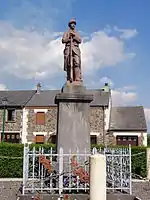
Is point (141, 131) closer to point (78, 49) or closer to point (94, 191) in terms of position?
point (78, 49)

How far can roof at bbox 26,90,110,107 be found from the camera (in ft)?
102

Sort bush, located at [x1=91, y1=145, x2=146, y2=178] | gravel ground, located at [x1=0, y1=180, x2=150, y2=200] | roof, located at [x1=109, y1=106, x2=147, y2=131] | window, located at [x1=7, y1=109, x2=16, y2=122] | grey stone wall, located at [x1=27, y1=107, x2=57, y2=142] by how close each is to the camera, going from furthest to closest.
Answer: window, located at [x1=7, y1=109, x2=16, y2=122] → grey stone wall, located at [x1=27, y1=107, x2=57, y2=142] → roof, located at [x1=109, y1=106, x2=147, y2=131] → bush, located at [x1=91, y1=145, x2=146, y2=178] → gravel ground, located at [x1=0, y1=180, x2=150, y2=200]

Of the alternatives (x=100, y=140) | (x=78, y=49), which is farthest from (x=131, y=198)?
(x=100, y=140)

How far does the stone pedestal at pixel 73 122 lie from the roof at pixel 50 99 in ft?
70.1

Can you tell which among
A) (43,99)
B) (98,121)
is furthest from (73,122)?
(43,99)

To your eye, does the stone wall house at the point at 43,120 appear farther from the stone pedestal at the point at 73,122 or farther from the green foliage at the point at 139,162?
the stone pedestal at the point at 73,122

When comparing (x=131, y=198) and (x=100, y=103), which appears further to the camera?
(x=100, y=103)

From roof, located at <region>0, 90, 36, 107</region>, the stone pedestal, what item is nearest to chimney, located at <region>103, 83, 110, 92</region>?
roof, located at <region>0, 90, 36, 107</region>

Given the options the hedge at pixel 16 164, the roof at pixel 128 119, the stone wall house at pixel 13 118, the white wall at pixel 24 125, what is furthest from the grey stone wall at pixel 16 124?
the hedge at pixel 16 164

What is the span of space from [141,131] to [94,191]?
2701 cm

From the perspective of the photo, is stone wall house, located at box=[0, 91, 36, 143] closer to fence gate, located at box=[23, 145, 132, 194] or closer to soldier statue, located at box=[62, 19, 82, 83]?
soldier statue, located at box=[62, 19, 82, 83]

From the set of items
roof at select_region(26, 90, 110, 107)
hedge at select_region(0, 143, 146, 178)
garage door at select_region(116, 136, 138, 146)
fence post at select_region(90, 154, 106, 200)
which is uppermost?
roof at select_region(26, 90, 110, 107)

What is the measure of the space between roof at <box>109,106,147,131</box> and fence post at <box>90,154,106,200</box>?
2669cm

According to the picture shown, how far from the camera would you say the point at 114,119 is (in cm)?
3247
